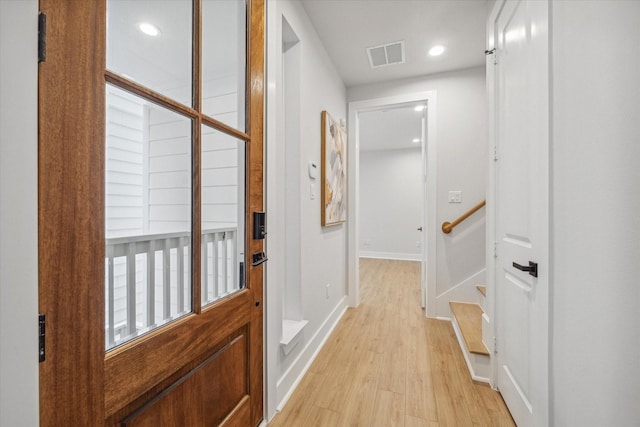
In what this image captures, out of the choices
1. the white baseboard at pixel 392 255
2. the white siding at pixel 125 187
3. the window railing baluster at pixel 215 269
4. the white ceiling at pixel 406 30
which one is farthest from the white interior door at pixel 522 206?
the white baseboard at pixel 392 255

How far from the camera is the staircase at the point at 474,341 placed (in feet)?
5.77

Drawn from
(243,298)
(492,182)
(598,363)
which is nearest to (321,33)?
(492,182)

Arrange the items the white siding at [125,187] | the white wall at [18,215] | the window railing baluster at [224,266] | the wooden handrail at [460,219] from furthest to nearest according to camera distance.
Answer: the wooden handrail at [460,219] < the white siding at [125,187] < the window railing baluster at [224,266] < the white wall at [18,215]

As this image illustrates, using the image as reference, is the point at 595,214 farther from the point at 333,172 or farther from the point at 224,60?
the point at 333,172

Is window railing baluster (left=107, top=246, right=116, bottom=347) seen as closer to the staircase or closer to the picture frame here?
the picture frame

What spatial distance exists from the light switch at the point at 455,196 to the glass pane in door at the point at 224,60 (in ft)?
7.69

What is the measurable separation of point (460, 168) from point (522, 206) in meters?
1.59

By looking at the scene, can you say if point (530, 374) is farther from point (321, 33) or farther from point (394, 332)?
point (321, 33)

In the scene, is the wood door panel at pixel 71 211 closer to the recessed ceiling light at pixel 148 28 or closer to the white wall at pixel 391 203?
the recessed ceiling light at pixel 148 28

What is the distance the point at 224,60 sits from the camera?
1.14 meters

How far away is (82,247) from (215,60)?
0.85 metres

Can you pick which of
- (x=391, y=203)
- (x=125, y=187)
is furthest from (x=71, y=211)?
(x=391, y=203)

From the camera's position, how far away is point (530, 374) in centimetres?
125

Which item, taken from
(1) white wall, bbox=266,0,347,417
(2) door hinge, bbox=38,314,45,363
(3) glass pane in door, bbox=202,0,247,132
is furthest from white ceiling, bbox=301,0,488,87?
(2) door hinge, bbox=38,314,45,363
